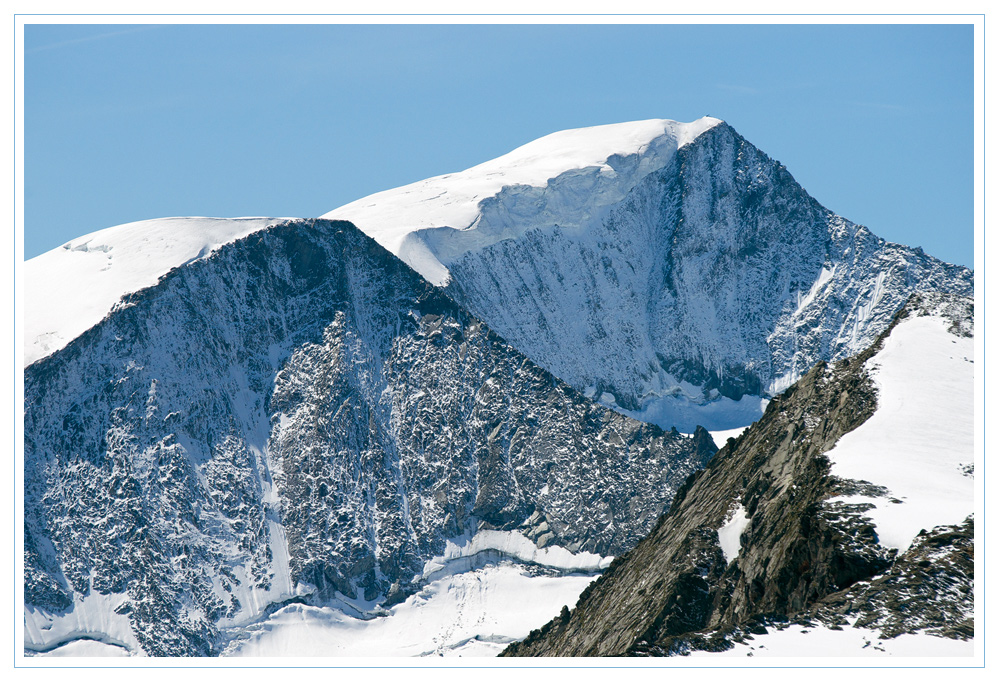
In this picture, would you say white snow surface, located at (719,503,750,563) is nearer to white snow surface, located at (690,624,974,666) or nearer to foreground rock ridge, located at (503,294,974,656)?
foreground rock ridge, located at (503,294,974,656)

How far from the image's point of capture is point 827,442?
3740 inches

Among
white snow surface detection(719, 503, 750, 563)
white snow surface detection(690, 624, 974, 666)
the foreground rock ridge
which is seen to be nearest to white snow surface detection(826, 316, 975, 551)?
the foreground rock ridge

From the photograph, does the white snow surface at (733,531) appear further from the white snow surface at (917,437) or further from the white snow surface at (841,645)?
the white snow surface at (841,645)

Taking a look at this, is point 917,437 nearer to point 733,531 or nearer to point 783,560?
point 783,560

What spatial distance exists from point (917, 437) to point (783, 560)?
12.2 m

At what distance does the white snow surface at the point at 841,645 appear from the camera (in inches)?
2462

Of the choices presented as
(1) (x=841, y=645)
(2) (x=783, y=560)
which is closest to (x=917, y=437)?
(2) (x=783, y=560)

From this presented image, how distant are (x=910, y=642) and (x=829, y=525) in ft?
42.5

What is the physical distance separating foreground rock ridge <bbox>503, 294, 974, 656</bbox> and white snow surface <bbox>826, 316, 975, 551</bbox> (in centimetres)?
98

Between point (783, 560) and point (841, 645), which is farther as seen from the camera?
point (783, 560)

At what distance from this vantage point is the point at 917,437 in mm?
85812

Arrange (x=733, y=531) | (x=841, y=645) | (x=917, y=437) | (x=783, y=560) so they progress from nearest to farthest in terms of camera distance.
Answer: (x=841, y=645) < (x=783, y=560) < (x=917, y=437) < (x=733, y=531)
